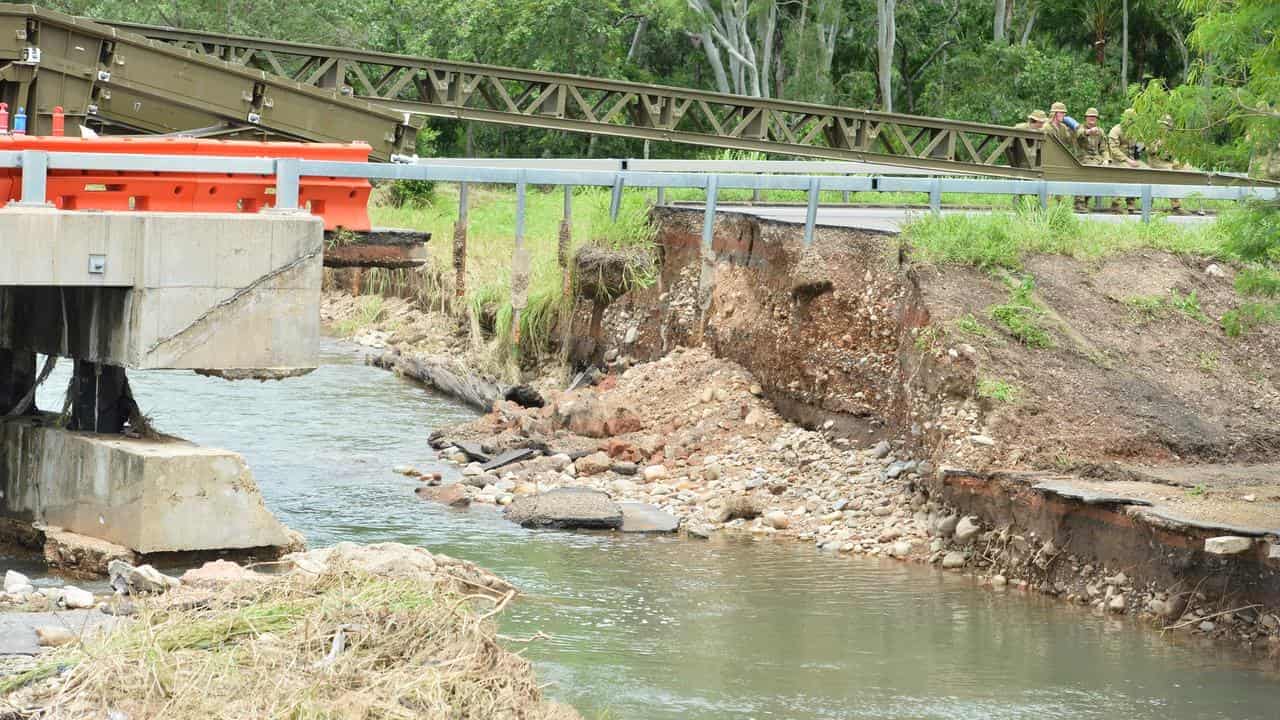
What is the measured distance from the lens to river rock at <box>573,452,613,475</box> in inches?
643

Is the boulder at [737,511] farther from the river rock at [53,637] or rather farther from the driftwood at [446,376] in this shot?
the river rock at [53,637]

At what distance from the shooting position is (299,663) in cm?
784

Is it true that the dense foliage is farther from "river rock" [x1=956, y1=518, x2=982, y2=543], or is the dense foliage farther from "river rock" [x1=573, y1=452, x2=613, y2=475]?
"river rock" [x1=956, y1=518, x2=982, y2=543]

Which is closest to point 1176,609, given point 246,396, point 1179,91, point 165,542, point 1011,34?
point 1179,91

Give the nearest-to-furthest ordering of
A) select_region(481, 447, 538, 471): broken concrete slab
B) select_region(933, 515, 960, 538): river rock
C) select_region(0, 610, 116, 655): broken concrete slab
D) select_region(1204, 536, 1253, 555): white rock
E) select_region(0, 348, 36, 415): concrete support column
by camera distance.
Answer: select_region(0, 610, 116, 655): broken concrete slab
select_region(1204, 536, 1253, 555): white rock
select_region(933, 515, 960, 538): river rock
select_region(0, 348, 36, 415): concrete support column
select_region(481, 447, 538, 471): broken concrete slab

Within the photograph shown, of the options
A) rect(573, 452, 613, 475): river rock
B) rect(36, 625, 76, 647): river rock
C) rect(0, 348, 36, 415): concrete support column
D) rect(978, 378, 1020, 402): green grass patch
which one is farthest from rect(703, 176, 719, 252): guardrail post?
rect(36, 625, 76, 647): river rock

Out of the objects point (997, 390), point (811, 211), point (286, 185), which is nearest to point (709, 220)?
point (811, 211)

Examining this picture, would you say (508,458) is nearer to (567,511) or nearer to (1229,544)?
(567,511)

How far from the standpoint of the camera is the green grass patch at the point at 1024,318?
48.8 feet

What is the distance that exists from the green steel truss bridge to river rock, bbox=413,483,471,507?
3222 millimetres

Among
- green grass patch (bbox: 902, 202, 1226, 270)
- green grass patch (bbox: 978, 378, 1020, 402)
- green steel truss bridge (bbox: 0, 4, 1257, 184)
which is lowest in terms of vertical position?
green grass patch (bbox: 978, 378, 1020, 402)

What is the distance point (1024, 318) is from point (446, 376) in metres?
9.65

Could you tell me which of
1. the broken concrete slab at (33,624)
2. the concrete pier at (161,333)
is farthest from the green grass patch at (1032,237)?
the broken concrete slab at (33,624)

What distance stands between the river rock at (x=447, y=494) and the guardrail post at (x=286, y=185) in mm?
3814
